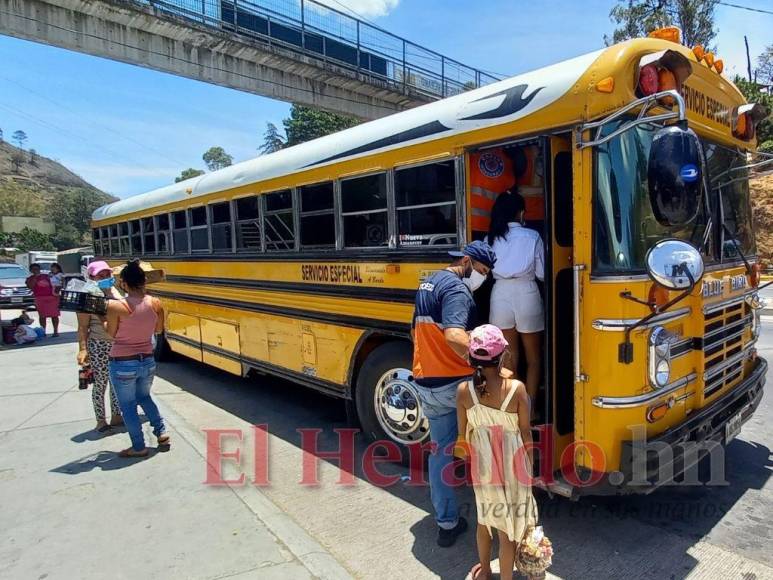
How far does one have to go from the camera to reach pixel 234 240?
623cm

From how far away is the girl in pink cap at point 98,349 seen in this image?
16.8 ft

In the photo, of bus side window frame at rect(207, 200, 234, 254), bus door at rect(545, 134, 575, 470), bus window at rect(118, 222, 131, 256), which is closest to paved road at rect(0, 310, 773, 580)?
bus door at rect(545, 134, 575, 470)

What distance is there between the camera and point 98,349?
17.8 feet

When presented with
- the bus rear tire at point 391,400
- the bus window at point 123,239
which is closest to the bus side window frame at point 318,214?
the bus rear tire at point 391,400

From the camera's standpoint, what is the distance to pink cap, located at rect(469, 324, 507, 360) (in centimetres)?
257

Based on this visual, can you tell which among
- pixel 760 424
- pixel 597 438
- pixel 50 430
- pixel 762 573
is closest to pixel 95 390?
pixel 50 430

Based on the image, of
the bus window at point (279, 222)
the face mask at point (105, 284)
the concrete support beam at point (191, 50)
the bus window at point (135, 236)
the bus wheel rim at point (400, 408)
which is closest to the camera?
the bus wheel rim at point (400, 408)

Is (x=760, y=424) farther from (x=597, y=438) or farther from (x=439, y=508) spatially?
(x=439, y=508)

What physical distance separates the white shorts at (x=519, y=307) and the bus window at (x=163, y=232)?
5.58 m

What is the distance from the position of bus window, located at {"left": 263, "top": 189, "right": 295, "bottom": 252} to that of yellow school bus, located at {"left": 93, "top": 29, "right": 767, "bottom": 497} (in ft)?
0.07

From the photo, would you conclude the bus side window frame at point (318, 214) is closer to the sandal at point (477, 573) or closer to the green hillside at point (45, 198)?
the sandal at point (477, 573)

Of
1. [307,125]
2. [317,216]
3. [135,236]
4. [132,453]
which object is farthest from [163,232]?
[307,125]

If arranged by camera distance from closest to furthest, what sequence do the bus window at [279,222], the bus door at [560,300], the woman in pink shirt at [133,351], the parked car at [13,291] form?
the bus door at [560,300] → the woman in pink shirt at [133,351] → the bus window at [279,222] → the parked car at [13,291]

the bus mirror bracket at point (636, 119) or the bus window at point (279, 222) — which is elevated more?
the bus mirror bracket at point (636, 119)
